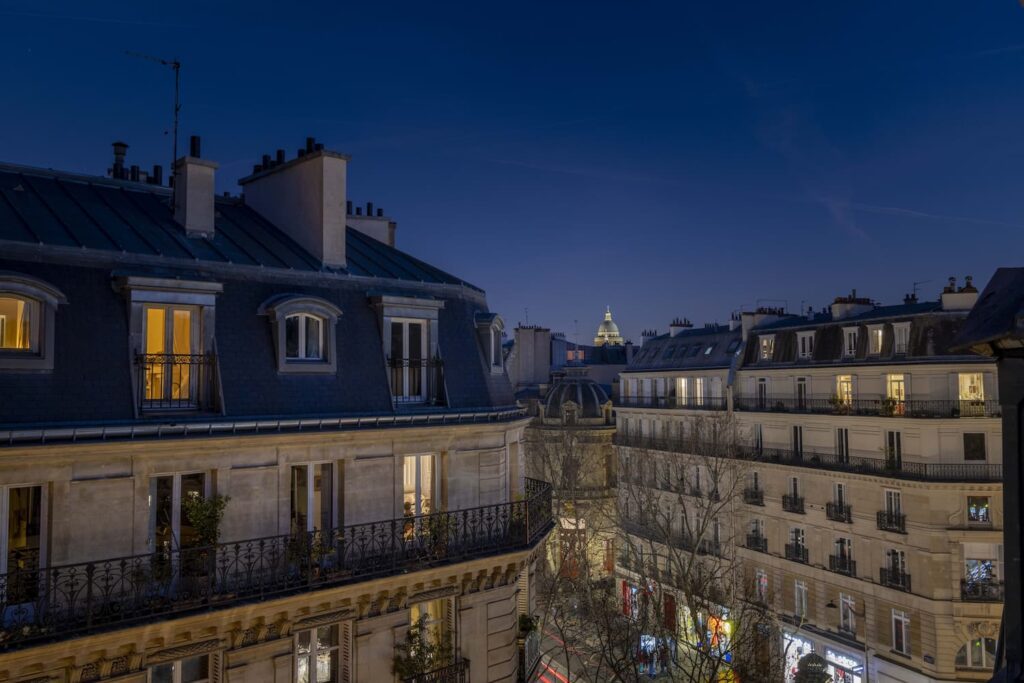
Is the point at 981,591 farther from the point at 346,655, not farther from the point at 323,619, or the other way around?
the point at 323,619

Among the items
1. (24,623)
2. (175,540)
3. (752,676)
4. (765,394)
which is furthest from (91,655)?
(765,394)

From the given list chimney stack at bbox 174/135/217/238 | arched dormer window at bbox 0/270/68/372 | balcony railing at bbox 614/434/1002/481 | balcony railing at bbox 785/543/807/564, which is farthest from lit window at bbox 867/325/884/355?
arched dormer window at bbox 0/270/68/372

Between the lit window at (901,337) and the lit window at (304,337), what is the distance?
2511 centimetres

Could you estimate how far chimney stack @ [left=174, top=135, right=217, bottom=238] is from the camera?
13539 mm

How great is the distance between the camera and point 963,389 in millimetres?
28344

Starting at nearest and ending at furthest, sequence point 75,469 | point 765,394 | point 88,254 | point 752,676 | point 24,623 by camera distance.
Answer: point 24,623 < point 75,469 < point 88,254 < point 752,676 < point 765,394

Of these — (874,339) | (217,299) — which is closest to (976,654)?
(874,339)

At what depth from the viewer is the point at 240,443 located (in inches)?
466

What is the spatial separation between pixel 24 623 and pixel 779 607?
3146 centimetres

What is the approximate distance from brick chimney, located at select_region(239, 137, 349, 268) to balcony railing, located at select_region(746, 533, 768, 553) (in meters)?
27.5

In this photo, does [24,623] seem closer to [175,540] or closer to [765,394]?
[175,540]

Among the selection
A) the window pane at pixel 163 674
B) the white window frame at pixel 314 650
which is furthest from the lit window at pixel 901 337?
the window pane at pixel 163 674

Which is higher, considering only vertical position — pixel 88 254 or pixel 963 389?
pixel 88 254

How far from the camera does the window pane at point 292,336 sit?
1291 centimetres
